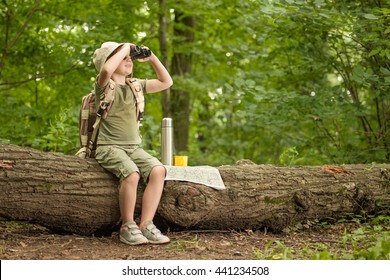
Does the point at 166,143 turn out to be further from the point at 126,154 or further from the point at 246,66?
the point at 246,66

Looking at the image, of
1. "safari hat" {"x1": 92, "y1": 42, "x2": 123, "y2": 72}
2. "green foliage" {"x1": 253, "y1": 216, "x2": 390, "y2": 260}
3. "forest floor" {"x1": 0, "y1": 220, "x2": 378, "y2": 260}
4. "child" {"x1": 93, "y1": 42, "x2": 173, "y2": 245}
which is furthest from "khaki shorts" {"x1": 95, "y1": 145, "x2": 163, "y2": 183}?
"green foliage" {"x1": 253, "y1": 216, "x2": 390, "y2": 260}

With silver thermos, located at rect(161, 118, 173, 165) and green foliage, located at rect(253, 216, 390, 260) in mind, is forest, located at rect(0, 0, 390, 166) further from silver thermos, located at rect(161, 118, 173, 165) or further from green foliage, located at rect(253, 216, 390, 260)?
green foliage, located at rect(253, 216, 390, 260)

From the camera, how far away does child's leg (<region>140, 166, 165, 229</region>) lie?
4594mm

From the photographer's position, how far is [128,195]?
4.55 meters

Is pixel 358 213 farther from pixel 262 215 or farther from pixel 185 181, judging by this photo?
pixel 185 181

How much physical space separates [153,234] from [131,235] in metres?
0.18

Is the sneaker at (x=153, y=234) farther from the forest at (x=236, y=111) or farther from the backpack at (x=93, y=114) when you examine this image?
the backpack at (x=93, y=114)

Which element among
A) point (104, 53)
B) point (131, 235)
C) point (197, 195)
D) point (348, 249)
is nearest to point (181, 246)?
point (131, 235)

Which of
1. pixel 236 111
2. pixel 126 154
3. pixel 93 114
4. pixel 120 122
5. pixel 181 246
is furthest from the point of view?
pixel 236 111

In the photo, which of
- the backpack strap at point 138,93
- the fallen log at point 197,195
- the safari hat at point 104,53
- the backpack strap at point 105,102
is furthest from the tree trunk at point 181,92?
the backpack strap at point 105,102

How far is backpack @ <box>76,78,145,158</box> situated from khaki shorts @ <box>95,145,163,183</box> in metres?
0.18

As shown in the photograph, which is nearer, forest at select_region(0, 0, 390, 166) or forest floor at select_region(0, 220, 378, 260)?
forest floor at select_region(0, 220, 378, 260)

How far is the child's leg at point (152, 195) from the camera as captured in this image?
4.59 metres

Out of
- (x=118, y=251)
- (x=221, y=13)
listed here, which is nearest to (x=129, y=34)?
(x=221, y=13)
